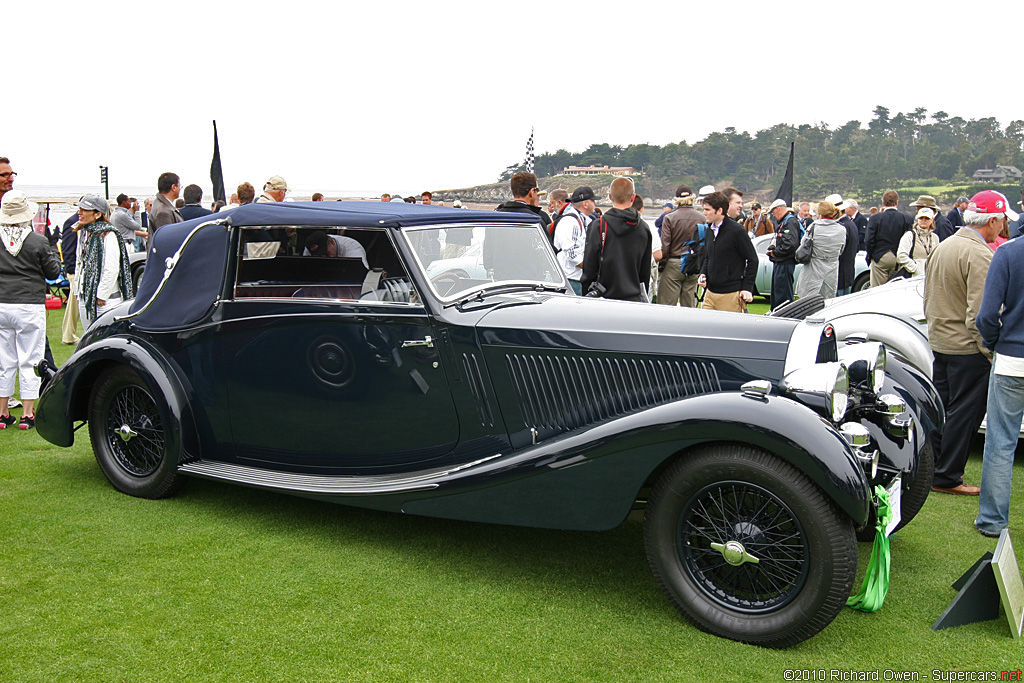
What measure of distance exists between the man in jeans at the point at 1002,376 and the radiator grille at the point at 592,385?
6.35 feet

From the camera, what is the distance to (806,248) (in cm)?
1053

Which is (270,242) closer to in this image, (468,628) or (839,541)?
(468,628)

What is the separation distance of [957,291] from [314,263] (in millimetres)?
3999

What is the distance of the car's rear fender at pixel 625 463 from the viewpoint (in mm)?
3006

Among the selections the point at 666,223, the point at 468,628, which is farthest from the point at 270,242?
the point at 666,223

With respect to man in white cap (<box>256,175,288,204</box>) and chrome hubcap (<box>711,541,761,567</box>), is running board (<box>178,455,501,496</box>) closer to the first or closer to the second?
chrome hubcap (<box>711,541,761,567</box>)

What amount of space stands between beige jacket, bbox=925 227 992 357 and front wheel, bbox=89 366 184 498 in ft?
15.9

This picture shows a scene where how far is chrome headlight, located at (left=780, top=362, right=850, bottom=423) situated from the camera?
10.9 feet

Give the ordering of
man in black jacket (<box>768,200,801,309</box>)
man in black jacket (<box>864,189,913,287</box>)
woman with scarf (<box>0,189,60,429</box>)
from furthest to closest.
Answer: man in black jacket (<box>768,200,801,309</box>)
man in black jacket (<box>864,189,913,287</box>)
woman with scarf (<box>0,189,60,429</box>)

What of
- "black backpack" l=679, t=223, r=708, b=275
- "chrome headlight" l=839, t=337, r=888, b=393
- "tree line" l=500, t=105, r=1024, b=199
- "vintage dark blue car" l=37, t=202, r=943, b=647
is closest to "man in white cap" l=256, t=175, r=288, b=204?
"vintage dark blue car" l=37, t=202, r=943, b=647

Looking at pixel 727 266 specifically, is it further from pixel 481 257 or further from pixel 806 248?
pixel 481 257

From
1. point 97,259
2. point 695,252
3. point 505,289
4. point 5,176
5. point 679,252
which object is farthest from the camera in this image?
point 679,252

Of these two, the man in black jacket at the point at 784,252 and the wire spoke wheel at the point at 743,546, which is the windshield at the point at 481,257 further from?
the man in black jacket at the point at 784,252

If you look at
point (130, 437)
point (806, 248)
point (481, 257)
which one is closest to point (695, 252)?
point (806, 248)
